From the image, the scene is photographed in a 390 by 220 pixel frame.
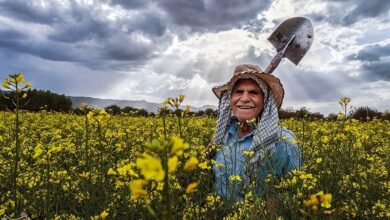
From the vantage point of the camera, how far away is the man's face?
171 inches

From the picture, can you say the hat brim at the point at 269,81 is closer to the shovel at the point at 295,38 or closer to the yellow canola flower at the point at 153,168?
the shovel at the point at 295,38

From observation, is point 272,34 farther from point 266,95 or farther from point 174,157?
point 174,157

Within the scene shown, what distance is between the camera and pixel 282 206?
3512mm

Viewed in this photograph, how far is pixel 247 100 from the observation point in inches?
171

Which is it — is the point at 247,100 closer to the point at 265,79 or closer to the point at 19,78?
the point at 265,79

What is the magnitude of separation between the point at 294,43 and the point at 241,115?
2261mm

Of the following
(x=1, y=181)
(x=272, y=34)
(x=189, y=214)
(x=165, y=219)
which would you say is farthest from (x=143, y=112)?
(x=165, y=219)

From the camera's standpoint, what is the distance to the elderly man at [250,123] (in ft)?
13.3

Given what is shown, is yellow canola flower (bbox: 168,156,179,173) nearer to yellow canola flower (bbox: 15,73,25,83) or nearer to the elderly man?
yellow canola flower (bbox: 15,73,25,83)

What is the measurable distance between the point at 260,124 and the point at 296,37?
2.45 meters

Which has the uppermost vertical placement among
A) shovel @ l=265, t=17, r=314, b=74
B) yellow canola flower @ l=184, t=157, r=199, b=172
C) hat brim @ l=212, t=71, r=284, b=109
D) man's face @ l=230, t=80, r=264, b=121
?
shovel @ l=265, t=17, r=314, b=74

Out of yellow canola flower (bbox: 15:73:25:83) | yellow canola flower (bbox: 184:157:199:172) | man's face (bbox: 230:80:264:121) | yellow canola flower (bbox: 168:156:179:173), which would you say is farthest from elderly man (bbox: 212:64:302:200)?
yellow canola flower (bbox: 168:156:179:173)

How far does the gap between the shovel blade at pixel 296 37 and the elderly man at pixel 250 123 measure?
5.43 feet

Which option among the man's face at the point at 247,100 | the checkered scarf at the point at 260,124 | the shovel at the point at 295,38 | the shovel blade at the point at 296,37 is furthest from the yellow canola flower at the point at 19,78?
the shovel blade at the point at 296,37
